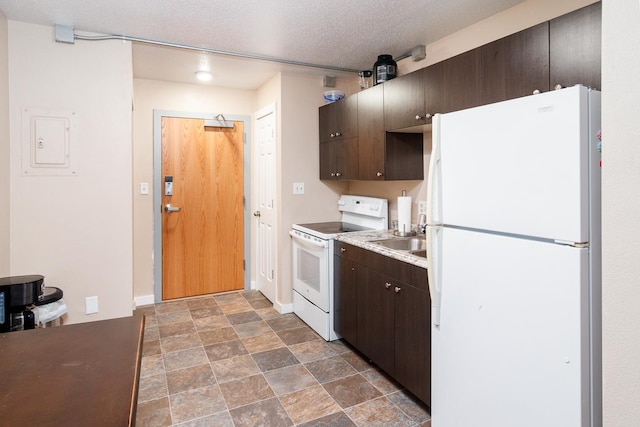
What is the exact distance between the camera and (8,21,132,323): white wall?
2580 millimetres

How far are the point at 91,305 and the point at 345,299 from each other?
187cm

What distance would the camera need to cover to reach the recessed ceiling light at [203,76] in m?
3.73

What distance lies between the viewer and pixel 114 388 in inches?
37.8

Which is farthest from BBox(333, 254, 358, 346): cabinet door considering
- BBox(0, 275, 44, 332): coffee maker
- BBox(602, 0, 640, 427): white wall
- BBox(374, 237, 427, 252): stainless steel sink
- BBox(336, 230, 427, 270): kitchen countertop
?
BBox(0, 275, 44, 332): coffee maker

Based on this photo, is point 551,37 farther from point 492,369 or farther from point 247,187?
point 247,187

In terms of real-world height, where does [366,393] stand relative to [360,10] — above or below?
below

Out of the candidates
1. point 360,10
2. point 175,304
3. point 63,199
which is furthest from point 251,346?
point 360,10

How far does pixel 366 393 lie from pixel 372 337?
364mm

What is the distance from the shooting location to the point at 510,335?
4.77ft

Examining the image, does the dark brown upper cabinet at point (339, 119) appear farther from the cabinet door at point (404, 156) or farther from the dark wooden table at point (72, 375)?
the dark wooden table at point (72, 375)

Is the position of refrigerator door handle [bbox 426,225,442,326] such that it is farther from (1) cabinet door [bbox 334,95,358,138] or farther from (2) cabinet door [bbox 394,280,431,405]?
(1) cabinet door [bbox 334,95,358,138]

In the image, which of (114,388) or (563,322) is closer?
(114,388)

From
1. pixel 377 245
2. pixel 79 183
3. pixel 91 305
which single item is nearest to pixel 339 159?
pixel 377 245

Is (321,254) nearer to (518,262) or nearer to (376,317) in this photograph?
(376,317)
